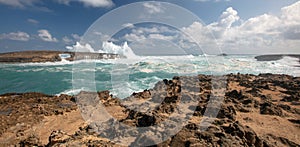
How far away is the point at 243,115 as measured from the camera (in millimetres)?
9453

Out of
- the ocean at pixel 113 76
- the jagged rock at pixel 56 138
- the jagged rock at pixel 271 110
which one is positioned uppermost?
the jagged rock at pixel 56 138

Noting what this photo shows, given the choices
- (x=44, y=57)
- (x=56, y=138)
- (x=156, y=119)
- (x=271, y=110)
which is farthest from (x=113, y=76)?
(x=44, y=57)

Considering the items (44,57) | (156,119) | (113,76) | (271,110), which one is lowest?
(113,76)

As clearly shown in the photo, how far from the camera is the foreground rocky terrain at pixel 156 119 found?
5094 millimetres

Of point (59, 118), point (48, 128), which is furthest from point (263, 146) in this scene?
point (59, 118)

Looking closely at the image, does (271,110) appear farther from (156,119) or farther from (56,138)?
(56,138)

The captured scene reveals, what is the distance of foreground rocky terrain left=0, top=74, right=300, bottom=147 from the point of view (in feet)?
16.7

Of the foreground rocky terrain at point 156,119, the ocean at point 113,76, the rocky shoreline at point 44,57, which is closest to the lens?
the foreground rocky terrain at point 156,119

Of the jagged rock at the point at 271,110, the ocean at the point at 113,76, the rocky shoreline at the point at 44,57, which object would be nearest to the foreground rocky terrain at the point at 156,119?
the jagged rock at the point at 271,110

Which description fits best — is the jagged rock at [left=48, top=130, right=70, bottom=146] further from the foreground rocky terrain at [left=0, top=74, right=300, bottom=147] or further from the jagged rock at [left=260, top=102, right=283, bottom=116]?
the jagged rock at [left=260, top=102, right=283, bottom=116]

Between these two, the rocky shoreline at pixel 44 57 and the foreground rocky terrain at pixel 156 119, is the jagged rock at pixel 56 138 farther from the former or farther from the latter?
the rocky shoreline at pixel 44 57

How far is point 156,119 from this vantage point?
671 cm

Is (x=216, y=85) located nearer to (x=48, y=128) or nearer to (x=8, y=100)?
(x=48, y=128)

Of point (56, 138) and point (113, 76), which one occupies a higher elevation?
point (56, 138)
